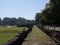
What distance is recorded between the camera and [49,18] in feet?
265

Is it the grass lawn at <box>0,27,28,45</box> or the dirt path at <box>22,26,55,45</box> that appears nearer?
the dirt path at <box>22,26,55,45</box>

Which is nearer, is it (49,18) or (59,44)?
Result: (59,44)

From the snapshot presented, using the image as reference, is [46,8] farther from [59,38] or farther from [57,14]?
[59,38]

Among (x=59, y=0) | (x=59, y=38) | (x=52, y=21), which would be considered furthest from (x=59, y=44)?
(x=59, y=0)

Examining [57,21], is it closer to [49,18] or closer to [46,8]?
[49,18]

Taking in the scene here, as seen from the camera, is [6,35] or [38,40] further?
[6,35]

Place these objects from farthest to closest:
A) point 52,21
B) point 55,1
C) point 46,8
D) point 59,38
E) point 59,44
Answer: point 46,8 < point 55,1 < point 52,21 < point 59,38 < point 59,44

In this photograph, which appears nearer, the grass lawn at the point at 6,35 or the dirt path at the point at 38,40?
the dirt path at the point at 38,40

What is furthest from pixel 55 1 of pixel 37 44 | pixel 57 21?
pixel 37 44

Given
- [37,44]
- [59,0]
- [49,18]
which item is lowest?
[37,44]

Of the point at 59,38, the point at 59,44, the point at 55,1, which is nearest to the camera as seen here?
the point at 59,44

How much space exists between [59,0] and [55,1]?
303 cm

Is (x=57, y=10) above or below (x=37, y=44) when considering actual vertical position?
above

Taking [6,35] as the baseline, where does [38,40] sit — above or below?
below
